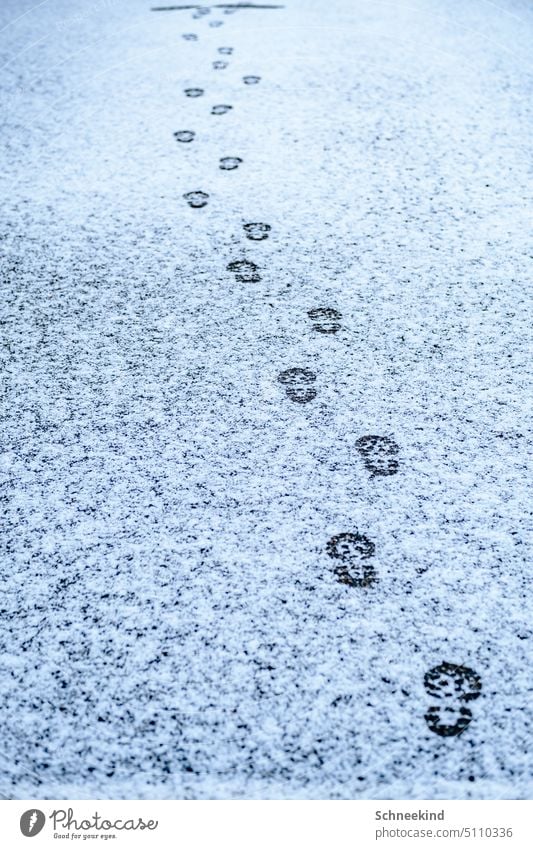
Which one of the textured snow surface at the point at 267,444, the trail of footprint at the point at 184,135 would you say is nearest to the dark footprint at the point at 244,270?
the textured snow surface at the point at 267,444

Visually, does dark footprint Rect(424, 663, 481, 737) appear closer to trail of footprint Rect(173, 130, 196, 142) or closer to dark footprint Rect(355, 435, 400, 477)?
dark footprint Rect(355, 435, 400, 477)

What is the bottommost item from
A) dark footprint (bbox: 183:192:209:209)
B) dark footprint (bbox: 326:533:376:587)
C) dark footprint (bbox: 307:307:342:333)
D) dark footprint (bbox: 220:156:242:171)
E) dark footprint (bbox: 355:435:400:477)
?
dark footprint (bbox: 326:533:376:587)

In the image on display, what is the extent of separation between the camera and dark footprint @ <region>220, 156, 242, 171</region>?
136cm

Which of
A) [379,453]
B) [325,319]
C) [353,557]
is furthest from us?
[325,319]

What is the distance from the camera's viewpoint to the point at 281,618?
0.66 meters

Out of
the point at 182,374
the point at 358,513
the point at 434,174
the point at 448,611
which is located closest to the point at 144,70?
the point at 434,174

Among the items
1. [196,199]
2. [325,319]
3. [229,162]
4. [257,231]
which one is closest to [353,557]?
[325,319]

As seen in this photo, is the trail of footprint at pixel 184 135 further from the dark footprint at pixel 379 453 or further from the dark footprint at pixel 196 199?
the dark footprint at pixel 379 453

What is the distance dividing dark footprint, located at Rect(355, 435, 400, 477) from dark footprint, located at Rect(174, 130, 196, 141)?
34.8 inches

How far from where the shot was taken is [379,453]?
0.82 m

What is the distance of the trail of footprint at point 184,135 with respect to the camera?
4.78 ft

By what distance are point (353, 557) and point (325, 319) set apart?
1.32 feet

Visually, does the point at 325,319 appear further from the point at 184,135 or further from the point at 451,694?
the point at 184,135

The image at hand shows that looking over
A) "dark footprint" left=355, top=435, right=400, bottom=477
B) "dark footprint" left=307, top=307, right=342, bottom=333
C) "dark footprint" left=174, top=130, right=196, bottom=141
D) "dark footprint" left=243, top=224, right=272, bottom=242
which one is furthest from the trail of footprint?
"dark footprint" left=355, top=435, right=400, bottom=477
